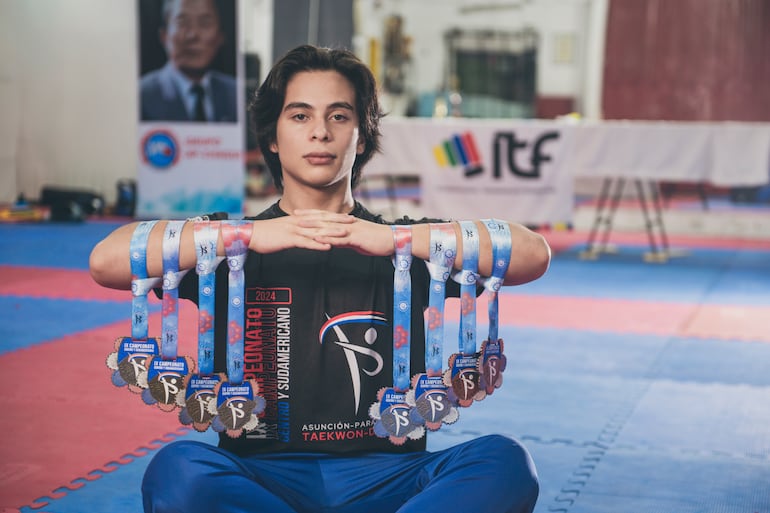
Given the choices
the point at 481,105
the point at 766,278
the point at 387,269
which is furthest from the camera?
the point at 481,105

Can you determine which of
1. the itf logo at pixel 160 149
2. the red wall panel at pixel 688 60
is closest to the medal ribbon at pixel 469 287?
the itf logo at pixel 160 149

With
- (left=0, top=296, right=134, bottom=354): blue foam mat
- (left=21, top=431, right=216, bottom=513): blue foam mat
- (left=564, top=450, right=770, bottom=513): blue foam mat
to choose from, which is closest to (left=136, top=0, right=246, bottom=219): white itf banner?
(left=0, top=296, right=134, bottom=354): blue foam mat

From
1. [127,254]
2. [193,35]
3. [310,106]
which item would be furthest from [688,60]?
[127,254]

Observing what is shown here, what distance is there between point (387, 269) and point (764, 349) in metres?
3.95

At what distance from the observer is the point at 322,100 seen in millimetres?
2367

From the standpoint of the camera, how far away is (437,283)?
2209 mm

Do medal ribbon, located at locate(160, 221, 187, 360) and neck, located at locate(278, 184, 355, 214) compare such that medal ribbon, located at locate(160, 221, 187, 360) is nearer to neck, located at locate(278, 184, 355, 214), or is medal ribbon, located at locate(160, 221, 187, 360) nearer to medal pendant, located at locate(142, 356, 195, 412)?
medal pendant, located at locate(142, 356, 195, 412)

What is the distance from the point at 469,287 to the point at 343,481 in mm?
543

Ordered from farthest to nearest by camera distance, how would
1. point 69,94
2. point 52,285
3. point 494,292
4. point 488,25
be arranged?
point 488,25
point 69,94
point 52,285
point 494,292

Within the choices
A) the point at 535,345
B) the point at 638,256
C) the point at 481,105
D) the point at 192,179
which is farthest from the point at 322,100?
the point at 481,105

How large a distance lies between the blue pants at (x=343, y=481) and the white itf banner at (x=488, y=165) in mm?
6630

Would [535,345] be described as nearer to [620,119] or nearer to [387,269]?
[387,269]

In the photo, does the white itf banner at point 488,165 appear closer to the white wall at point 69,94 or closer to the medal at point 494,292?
the white wall at point 69,94

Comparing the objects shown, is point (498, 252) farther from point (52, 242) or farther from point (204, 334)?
point (52, 242)
